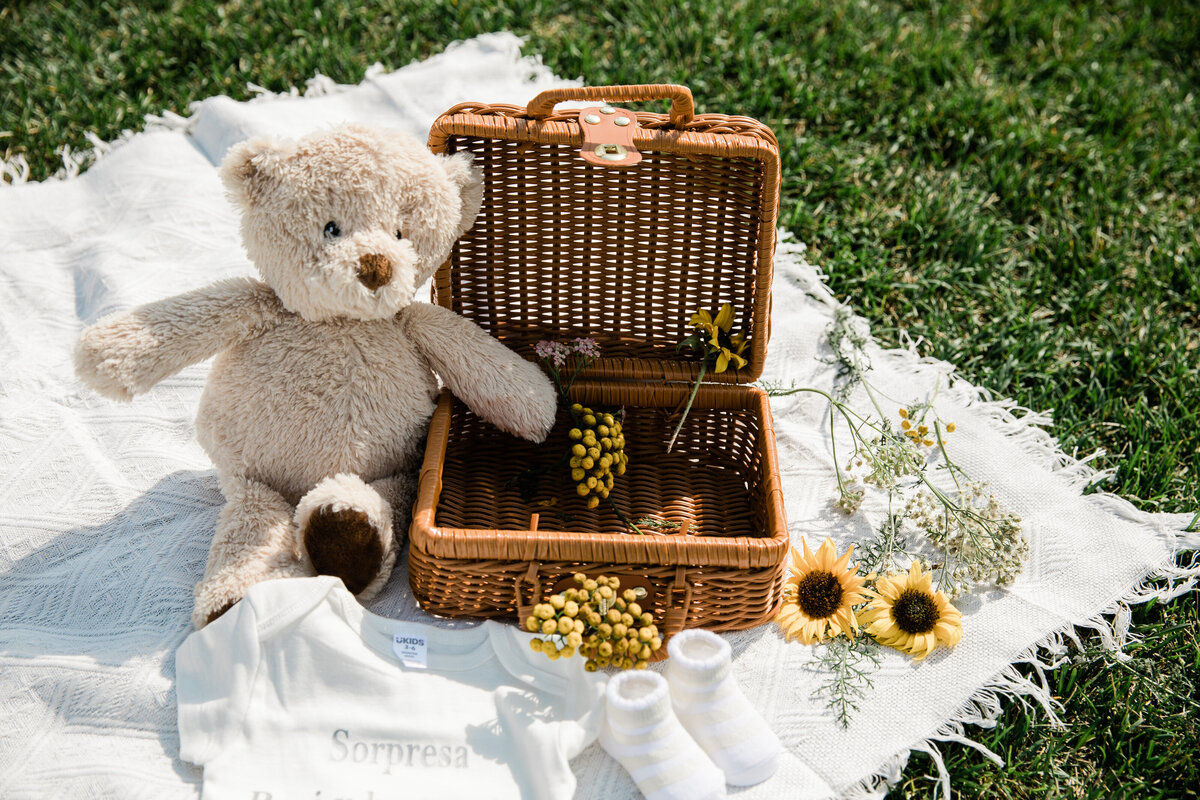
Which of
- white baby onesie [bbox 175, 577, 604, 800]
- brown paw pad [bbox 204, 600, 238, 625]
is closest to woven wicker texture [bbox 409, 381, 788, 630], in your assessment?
white baby onesie [bbox 175, 577, 604, 800]

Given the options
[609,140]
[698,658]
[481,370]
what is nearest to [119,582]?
[481,370]

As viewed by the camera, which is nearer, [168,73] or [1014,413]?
[1014,413]

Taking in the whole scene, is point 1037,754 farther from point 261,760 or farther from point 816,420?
point 261,760

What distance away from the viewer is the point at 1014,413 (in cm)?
193

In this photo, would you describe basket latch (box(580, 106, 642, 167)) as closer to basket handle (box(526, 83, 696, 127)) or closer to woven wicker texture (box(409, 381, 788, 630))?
basket handle (box(526, 83, 696, 127))

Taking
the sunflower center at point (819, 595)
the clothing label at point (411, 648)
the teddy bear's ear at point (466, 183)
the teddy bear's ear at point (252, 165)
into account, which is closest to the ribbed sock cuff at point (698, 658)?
the sunflower center at point (819, 595)

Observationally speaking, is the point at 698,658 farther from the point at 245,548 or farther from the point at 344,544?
the point at 245,548

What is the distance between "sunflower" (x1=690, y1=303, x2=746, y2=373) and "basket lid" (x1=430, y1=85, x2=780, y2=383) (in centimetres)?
2

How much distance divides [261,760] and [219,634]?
0.18 metres

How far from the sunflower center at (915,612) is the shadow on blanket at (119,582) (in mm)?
1048

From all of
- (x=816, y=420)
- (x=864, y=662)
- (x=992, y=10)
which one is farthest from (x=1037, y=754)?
(x=992, y=10)

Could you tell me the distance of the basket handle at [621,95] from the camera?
136 cm

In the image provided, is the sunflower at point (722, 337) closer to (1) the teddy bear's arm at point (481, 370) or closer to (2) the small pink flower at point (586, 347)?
(2) the small pink flower at point (586, 347)

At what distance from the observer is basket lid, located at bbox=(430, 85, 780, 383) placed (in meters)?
1.43
